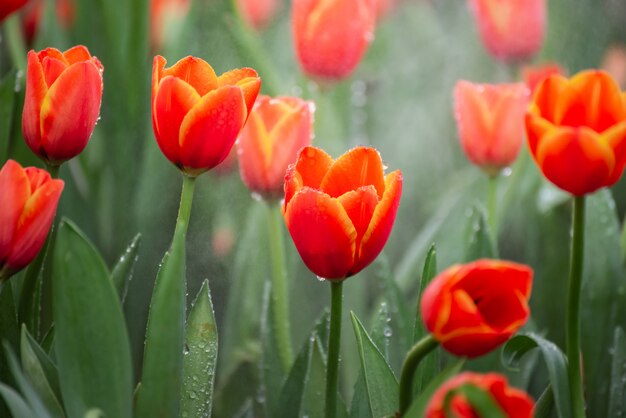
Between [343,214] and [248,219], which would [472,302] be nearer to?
[343,214]

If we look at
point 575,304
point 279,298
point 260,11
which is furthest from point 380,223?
point 260,11

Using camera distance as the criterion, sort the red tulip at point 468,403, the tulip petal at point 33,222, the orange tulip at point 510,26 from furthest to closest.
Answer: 1. the orange tulip at point 510,26
2. the tulip petal at point 33,222
3. the red tulip at point 468,403

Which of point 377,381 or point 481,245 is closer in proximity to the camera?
point 377,381

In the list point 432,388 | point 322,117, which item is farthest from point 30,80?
point 322,117

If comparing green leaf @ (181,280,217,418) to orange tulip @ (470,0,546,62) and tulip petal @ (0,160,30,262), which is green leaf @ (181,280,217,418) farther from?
orange tulip @ (470,0,546,62)

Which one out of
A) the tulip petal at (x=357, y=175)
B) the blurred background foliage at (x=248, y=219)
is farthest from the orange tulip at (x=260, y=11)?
the tulip petal at (x=357, y=175)

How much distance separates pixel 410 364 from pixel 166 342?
11cm

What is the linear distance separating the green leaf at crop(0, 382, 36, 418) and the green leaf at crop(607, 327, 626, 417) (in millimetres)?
369

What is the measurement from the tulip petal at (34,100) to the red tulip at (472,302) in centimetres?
22

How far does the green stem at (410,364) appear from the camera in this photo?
40 cm

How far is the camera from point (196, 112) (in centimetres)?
45

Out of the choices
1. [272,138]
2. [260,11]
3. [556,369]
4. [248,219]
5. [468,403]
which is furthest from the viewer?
[260,11]

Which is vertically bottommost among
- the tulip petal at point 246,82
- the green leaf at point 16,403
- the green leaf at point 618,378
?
the green leaf at point 618,378

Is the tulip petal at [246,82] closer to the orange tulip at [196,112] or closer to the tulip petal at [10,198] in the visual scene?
the orange tulip at [196,112]
